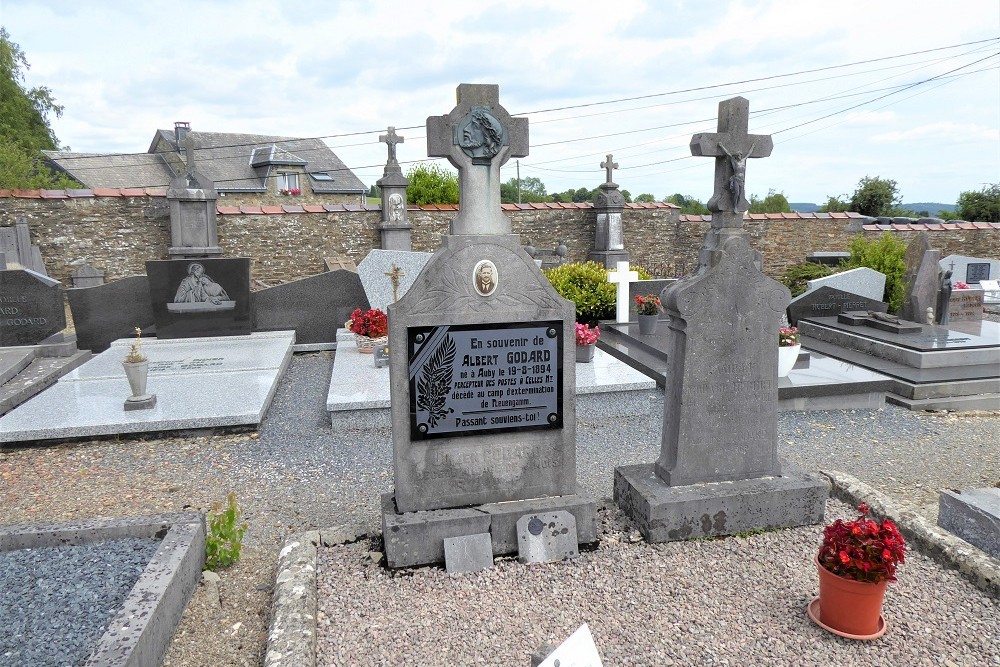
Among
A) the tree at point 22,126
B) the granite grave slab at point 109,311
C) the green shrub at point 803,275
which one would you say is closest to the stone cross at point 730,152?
the granite grave slab at point 109,311

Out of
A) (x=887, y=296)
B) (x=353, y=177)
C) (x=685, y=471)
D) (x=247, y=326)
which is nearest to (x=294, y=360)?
(x=247, y=326)

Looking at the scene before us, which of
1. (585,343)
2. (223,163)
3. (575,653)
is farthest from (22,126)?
(575,653)

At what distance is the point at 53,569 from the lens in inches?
122

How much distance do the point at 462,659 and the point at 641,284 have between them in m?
8.70

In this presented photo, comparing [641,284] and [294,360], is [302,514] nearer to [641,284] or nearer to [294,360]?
[294,360]

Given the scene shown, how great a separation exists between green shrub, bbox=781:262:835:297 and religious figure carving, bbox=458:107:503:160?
11.0 m

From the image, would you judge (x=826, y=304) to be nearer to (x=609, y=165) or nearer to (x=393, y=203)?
(x=609, y=165)

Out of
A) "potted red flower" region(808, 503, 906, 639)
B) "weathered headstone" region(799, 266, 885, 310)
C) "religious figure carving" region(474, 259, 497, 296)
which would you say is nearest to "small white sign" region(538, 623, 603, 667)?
"potted red flower" region(808, 503, 906, 639)

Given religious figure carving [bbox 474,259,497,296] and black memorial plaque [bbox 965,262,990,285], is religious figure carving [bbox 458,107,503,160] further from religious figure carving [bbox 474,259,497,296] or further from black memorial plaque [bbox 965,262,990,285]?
black memorial plaque [bbox 965,262,990,285]

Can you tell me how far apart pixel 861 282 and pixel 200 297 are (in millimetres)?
10307

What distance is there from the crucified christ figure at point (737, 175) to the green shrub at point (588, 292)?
5900 mm

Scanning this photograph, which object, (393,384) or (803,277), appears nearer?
(393,384)

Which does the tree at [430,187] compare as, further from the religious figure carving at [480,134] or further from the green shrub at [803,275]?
the religious figure carving at [480,134]

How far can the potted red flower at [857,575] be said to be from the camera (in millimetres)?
2721
